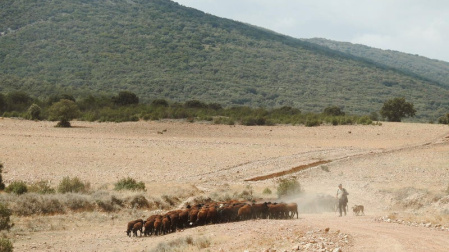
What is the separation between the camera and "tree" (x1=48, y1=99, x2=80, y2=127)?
191 feet

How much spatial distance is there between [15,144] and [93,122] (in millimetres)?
22328

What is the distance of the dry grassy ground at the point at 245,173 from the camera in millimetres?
13398

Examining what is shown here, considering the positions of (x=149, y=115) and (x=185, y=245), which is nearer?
(x=185, y=245)

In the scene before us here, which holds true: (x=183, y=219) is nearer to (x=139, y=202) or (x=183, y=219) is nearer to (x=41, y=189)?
(x=139, y=202)

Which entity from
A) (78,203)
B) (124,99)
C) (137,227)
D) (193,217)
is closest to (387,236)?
(193,217)

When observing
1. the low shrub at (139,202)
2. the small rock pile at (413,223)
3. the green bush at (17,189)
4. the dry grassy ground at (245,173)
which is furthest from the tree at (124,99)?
the small rock pile at (413,223)

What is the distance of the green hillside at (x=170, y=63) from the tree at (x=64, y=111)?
30799mm

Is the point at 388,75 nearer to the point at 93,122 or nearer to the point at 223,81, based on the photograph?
the point at 223,81

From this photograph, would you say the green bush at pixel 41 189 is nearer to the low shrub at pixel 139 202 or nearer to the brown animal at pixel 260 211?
the low shrub at pixel 139 202

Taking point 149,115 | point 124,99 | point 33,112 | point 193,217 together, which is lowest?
point 33,112

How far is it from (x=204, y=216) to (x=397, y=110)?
59.0 metres

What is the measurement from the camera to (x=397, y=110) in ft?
231

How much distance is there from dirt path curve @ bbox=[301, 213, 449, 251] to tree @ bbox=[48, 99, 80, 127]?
47038mm

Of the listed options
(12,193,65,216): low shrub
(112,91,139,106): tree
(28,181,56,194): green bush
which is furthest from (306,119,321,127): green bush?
(12,193,65,216): low shrub
